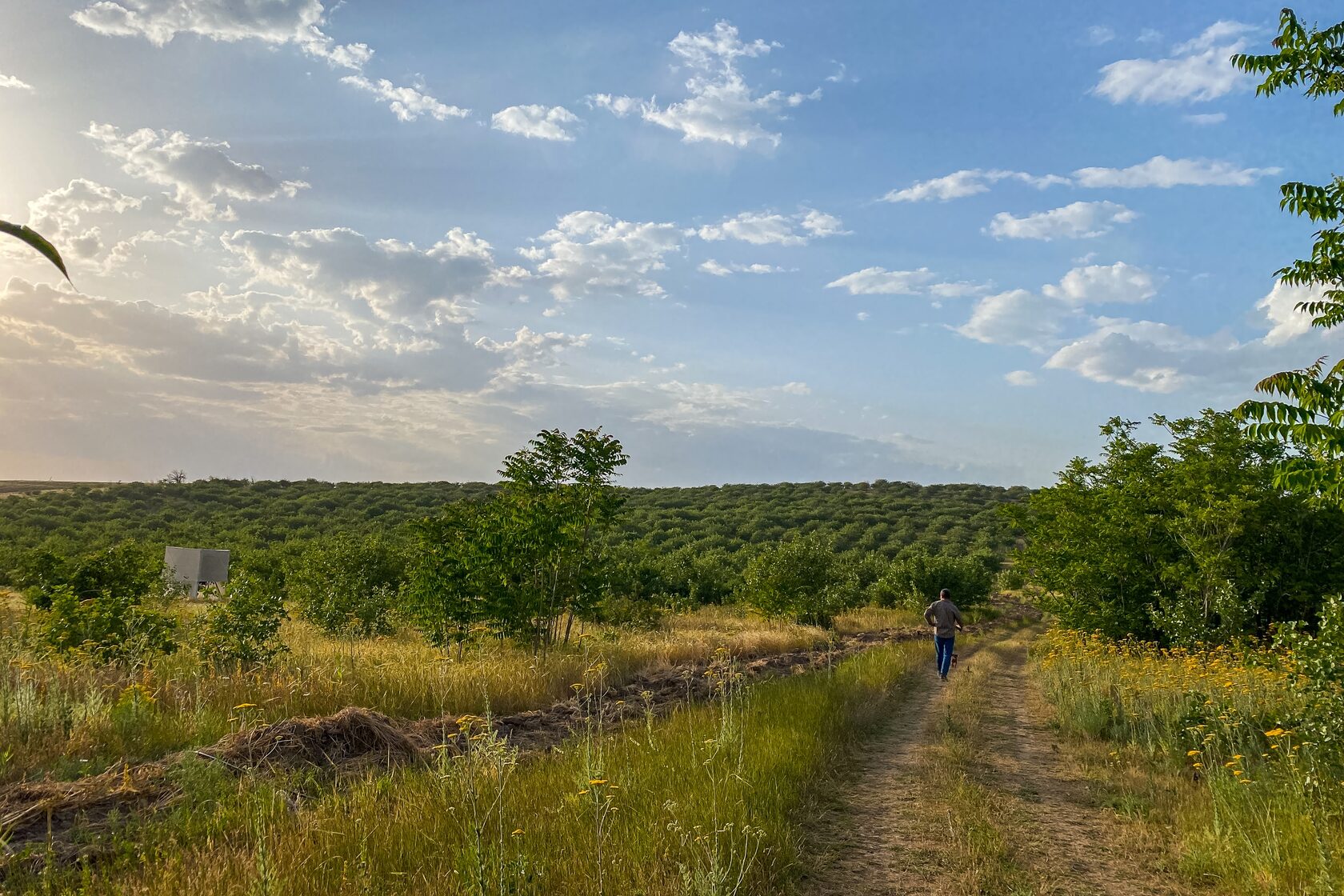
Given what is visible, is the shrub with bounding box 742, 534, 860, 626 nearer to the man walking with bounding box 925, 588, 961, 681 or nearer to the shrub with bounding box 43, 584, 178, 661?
the man walking with bounding box 925, 588, 961, 681

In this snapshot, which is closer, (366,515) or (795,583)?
(795,583)

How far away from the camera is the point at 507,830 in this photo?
17.3 feet

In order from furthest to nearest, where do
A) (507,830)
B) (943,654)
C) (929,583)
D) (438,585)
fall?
1. (929,583)
2. (943,654)
3. (438,585)
4. (507,830)

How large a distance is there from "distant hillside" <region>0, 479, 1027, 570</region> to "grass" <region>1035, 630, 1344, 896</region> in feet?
101

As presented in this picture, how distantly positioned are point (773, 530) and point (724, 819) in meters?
59.5

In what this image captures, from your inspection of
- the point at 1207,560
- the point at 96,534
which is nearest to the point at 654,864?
the point at 1207,560

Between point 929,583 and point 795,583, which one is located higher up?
point 795,583

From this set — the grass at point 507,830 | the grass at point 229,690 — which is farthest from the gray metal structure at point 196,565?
the grass at point 507,830

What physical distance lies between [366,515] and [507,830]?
2393 inches

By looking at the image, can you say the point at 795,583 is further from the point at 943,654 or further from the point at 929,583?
the point at 929,583

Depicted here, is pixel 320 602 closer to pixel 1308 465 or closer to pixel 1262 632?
pixel 1308 465

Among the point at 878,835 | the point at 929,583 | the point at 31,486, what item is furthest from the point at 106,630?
the point at 31,486

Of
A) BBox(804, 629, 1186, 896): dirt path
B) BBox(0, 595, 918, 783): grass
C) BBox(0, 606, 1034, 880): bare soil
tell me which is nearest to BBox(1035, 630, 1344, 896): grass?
BBox(804, 629, 1186, 896): dirt path

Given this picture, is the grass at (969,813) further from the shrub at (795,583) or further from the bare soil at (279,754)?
the shrub at (795,583)
